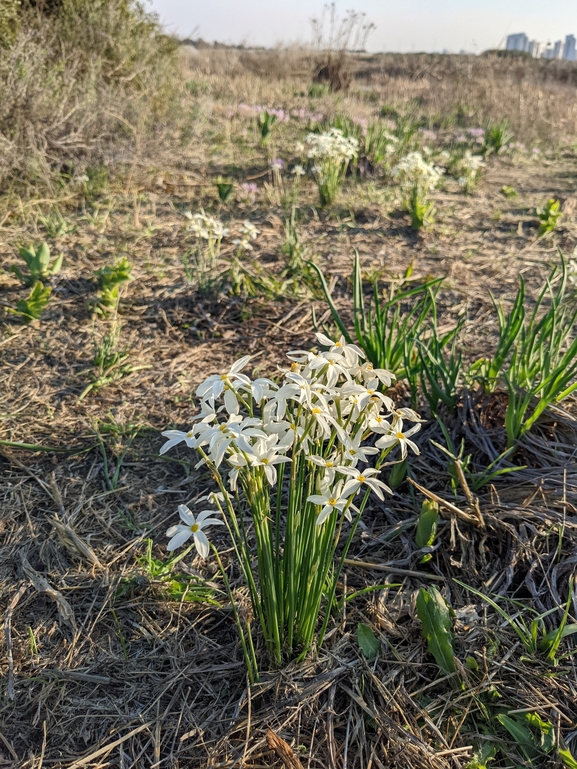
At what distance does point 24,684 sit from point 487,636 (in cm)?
123

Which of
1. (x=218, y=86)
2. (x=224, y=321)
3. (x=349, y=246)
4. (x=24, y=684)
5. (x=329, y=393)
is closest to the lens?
(x=329, y=393)

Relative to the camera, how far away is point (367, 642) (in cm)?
146

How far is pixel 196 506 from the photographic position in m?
1.96

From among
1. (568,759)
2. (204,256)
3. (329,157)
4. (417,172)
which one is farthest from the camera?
(329,157)

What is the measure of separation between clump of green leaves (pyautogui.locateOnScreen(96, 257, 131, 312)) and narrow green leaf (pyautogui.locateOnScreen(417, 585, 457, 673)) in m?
2.30

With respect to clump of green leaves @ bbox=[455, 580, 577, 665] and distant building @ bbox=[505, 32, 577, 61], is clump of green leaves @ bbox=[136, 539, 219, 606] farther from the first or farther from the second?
distant building @ bbox=[505, 32, 577, 61]

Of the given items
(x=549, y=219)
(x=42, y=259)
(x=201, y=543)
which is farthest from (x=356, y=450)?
(x=549, y=219)

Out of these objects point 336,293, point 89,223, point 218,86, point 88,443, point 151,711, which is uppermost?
point 218,86

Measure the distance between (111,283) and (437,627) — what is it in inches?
96.4

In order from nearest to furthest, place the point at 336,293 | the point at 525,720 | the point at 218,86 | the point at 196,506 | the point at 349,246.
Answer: the point at 525,720, the point at 196,506, the point at 336,293, the point at 349,246, the point at 218,86

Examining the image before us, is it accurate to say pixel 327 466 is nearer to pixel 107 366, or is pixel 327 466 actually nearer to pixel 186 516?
pixel 186 516

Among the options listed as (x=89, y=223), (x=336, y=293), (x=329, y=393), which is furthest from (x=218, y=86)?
(x=329, y=393)

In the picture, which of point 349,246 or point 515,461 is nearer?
point 515,461

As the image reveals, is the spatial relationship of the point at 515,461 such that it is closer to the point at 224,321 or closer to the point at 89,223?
the point at 224,321
